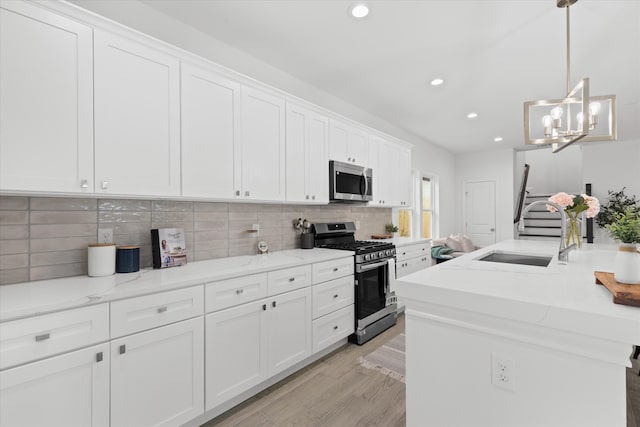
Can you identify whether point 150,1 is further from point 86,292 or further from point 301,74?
point 86,292

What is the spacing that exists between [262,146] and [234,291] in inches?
48.3

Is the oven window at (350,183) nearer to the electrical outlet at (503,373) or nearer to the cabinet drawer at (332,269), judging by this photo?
the cabinet drawer at (332,269)

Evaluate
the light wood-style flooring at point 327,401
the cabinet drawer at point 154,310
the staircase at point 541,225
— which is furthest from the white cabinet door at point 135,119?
the staircase at point 541,225

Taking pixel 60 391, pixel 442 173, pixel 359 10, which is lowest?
pixel 60 391

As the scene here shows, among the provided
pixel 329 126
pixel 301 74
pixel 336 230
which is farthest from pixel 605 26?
pixel 336 230

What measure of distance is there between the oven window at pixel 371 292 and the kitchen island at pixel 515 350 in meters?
1.65

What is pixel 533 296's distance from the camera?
1.09 metres

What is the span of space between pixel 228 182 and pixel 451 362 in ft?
6.00

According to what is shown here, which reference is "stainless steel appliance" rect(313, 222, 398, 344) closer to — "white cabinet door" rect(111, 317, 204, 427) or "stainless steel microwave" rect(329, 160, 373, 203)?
"stainless steel microwave" rect(329, 160, 373, 203)

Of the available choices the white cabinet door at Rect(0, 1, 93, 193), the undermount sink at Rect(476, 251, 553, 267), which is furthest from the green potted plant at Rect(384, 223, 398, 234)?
the white cabinet door at Rect(0, 1, 93, 193)

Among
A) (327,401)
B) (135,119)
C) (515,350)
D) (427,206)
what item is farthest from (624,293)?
(427,206)

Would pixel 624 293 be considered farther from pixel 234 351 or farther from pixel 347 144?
pixel 347 144

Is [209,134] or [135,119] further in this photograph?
[209,134]

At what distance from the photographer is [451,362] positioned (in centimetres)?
120
